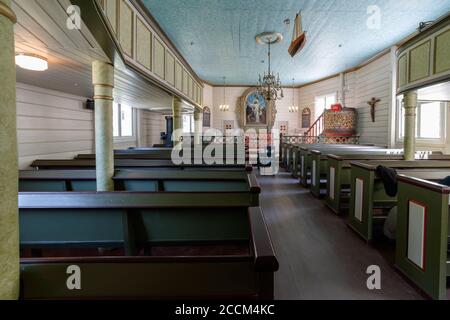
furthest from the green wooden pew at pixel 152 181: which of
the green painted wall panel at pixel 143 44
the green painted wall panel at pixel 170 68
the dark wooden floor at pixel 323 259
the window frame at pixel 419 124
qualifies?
the window frame at pixel 419 124

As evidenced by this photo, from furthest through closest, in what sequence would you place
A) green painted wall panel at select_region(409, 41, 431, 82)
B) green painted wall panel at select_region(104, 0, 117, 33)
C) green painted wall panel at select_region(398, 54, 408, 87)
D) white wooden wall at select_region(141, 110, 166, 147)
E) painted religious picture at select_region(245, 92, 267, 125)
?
painted religious picture at select_region(245, 92, 267, 125) → white wooden wall at select_region(141, 110, 166, 147) → green painted wall panel at select_region(398, 54, 408, 87) → green painted wall panel at select_region(409, 41, 431, 82) → green painted wall panel at select_region(104, 0, 117, 33)

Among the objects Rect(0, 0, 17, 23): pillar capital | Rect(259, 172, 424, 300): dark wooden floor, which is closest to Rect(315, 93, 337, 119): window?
Rect(259, 172, 424, 300): dark wooden floor

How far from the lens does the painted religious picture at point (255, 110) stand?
1503cm

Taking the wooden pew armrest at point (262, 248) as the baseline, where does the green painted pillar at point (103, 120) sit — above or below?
above

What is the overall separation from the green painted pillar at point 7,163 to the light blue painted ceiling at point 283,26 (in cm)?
502

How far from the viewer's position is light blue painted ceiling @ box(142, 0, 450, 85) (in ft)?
17.9

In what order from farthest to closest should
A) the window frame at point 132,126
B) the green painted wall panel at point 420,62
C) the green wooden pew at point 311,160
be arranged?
1. the window frame at point 132,126
2. the green wooden pew at point 311,160
3. the green painted wall panel at point 420,62

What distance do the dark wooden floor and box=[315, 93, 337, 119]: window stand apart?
9.40 m

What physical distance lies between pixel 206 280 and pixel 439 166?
446 cm

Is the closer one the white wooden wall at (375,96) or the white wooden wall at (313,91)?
the white wooden wall at (375,96)

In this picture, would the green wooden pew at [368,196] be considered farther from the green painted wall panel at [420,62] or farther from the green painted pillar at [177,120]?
the green painted pillar at [177,120]

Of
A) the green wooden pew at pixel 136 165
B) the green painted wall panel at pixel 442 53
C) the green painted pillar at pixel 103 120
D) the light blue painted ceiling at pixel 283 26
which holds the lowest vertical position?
the green wooden pew at pixel 136 165

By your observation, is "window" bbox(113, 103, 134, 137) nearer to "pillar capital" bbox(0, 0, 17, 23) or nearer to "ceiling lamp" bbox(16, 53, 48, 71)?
"ceiling lamp" bbox(16, 53, 48, 71)
